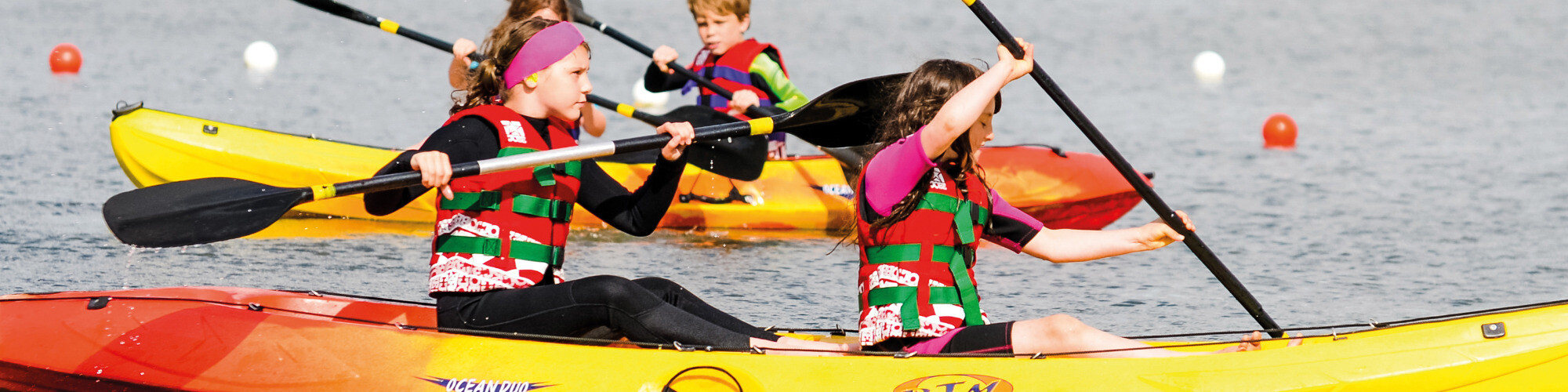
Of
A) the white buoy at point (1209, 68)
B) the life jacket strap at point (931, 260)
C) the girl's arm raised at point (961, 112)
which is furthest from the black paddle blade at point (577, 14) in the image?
the white buoy at point (1209, 68)

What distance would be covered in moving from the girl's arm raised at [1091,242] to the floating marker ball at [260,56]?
8.91 meters

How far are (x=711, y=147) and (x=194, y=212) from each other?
1654mm

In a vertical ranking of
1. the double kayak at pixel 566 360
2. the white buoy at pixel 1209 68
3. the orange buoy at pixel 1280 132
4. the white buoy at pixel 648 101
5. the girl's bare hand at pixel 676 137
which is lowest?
the double kayak at pixel 566 360

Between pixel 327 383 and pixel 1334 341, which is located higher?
pixel 1334 341

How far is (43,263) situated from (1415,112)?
327 inches

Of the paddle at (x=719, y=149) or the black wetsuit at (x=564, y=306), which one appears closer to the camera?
the black wetsuit at (x=564, y=306)

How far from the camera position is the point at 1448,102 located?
10680 mm

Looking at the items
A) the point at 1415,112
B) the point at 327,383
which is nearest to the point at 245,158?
the point at 327,383

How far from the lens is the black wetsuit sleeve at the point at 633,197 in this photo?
11.9 ft

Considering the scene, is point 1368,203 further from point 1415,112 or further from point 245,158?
point 245,158

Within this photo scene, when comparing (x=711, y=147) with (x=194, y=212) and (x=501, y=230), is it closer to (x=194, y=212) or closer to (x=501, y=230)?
(x=501, y=230)

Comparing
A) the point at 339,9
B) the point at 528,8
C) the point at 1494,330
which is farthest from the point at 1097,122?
the point at 1494,330

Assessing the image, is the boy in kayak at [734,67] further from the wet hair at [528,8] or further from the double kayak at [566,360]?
the double kayak at [566,360]

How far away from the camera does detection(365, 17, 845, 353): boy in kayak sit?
3.32m
